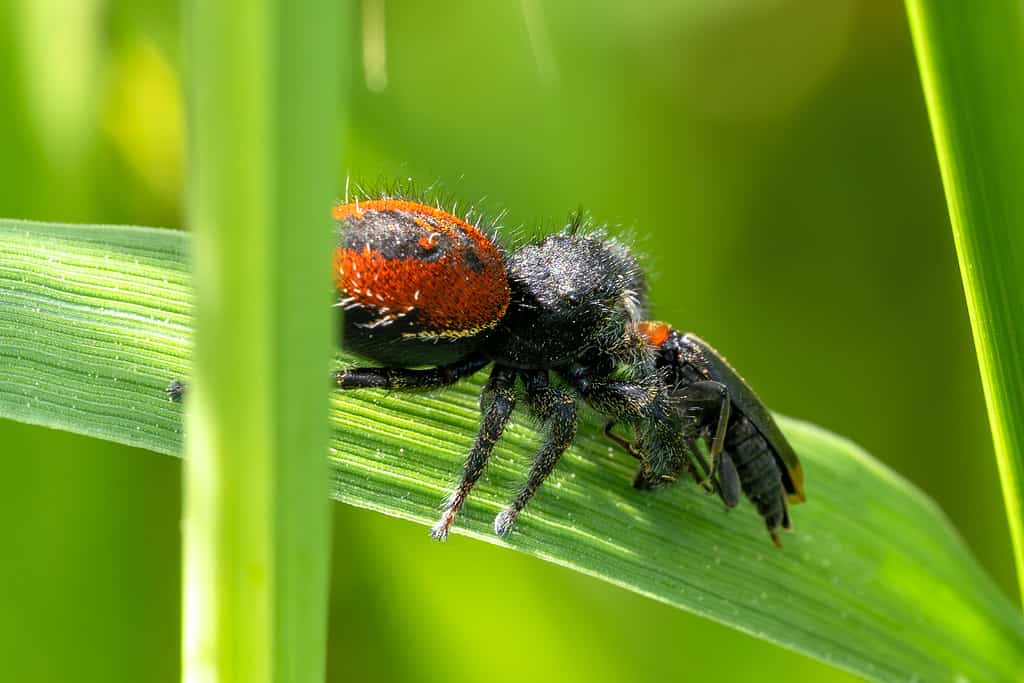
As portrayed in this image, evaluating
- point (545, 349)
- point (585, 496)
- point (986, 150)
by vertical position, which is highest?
point (986, 150)

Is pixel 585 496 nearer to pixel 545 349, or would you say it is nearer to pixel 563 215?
pixel 545 349

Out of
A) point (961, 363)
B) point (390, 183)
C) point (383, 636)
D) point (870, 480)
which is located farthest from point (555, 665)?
point (961, 363)

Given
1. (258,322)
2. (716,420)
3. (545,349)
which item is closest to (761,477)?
(716,420)

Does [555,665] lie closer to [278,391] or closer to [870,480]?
[870,480]

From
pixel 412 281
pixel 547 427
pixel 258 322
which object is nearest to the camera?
pixel 258 322

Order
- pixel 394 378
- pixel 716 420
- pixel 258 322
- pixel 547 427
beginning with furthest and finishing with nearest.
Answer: pixel 716 420 < pixel 547 427 < pixel 394 378 < pixel 258 322

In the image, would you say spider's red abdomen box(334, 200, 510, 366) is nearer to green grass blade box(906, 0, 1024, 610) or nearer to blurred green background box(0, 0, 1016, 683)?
blurred green background box(0, 0, 1016, 683)
